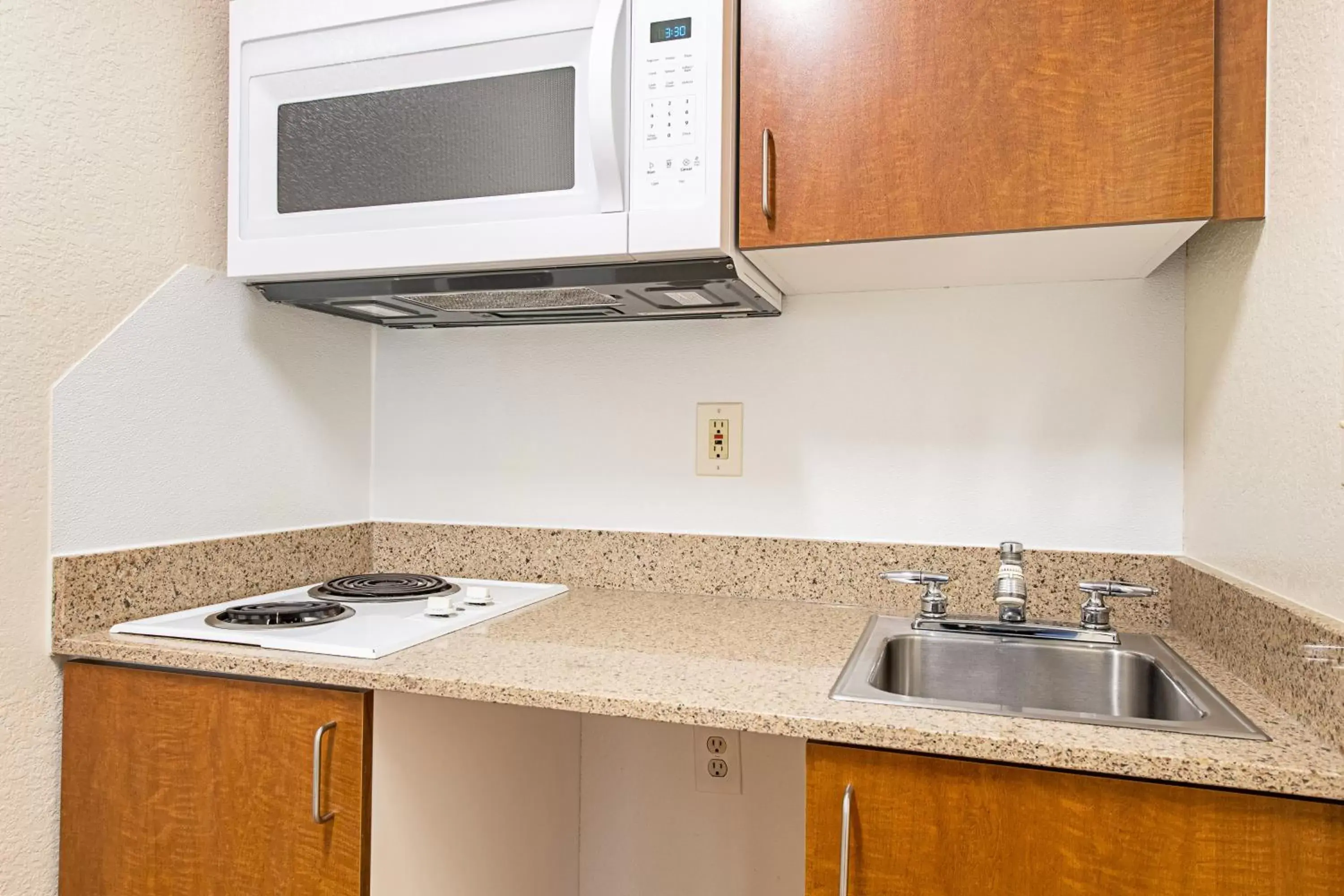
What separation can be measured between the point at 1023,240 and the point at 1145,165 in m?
0.16

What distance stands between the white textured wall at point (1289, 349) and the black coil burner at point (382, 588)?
1208mm

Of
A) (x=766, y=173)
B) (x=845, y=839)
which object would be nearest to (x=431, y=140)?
(x=766, y=173)

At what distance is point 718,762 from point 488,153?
3.75 feet

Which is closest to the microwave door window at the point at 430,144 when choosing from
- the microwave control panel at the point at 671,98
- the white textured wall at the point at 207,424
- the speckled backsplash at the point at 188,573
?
the microwave control panel at the point at 671,98

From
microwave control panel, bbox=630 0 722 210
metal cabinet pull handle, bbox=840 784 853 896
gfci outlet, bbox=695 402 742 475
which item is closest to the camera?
metal cabinet pull handle, bbox=840 784 853 896

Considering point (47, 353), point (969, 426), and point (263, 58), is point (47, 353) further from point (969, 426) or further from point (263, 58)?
point (969, 426)

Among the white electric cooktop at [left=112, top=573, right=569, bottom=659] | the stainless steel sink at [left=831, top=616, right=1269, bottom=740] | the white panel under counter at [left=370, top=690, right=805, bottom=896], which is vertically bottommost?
the white panel under counter at [left=370, top=690, right=805, bottom=896]

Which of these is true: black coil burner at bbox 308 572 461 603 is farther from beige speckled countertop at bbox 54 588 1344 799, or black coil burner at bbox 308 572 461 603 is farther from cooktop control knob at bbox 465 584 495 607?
beige speckled countertop at bbox 54 588 1344 799

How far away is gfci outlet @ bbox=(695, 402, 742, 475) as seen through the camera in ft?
4.95

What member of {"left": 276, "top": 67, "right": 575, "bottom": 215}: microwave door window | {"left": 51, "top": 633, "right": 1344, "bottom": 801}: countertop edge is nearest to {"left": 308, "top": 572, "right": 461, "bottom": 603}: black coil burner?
{"left": 51, "top": 633, "right": 1344, "bottom": 801}: countertop edge

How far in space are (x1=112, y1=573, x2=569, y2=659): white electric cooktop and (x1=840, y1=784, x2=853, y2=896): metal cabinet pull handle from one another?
1.96 feet

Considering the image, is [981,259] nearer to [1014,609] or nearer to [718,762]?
[1014,609]

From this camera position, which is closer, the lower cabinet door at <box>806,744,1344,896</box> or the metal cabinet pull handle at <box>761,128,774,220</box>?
the lower cabinet door at <box>806,744,1344,896</box>

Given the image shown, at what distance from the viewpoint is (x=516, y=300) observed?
1373 mm
